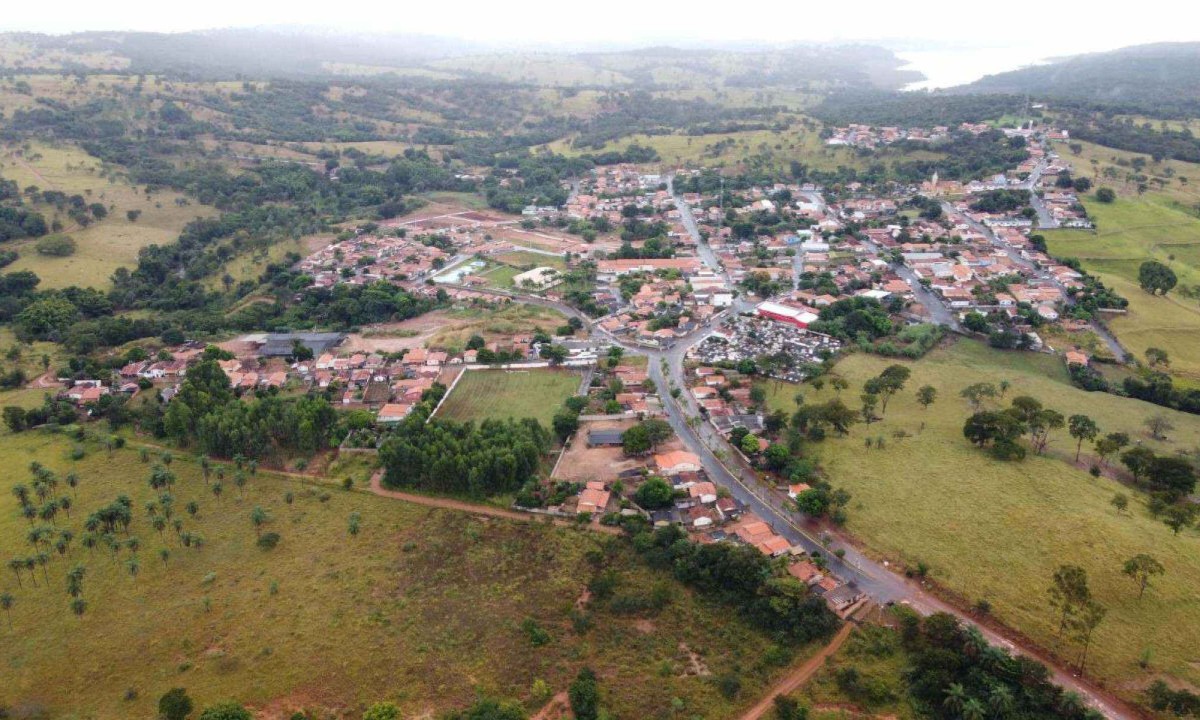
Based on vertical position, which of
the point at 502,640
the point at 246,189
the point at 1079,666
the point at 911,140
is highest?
the point at 911,140

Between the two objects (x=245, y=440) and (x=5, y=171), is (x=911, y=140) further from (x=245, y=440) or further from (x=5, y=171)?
(x=5, y=171)

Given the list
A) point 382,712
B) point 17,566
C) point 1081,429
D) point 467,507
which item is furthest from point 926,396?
point 17,566

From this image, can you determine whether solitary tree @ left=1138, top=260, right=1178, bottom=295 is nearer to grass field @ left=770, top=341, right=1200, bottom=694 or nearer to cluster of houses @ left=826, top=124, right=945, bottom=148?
grass field @ left=770, top=341, right=1200, bottom=694

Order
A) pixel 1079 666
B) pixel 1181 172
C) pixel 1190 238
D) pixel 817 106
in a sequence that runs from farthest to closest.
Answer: pixel 817 106, pixel 1181 172, pixel 1190 238, pixel 1079 666

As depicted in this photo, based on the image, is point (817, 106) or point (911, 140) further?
point (817, 106)

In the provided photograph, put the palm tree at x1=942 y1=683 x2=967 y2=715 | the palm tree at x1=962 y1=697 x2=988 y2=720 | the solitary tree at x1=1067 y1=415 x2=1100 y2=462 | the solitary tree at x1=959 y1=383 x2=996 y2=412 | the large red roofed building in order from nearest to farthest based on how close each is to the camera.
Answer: the palm tree at x1=962 y1=697 x2=988 y2=720, the palm tree at x1=942 y1=683 x2=967 y2=715, the solitary tree at x1=1067 y1=415 x2=1100 y2=462, the solitary tree at x1=959 y1=383 x2=996 y2=412, the large red roofed building

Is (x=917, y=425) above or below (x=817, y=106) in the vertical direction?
below

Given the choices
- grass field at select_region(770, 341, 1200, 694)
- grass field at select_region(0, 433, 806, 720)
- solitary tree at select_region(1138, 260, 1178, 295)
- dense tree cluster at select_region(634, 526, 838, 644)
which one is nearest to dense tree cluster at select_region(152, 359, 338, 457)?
grass field at select_region(0, 433, 806, 720)

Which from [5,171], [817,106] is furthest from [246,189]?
[817,106]
